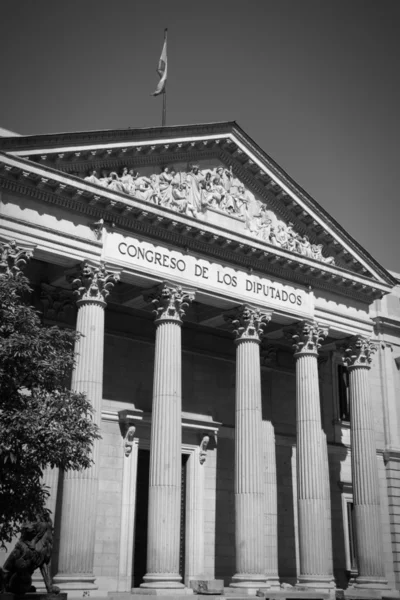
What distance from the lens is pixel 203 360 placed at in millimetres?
34656

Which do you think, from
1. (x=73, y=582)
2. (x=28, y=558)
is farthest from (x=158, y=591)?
(x=28, y=558)

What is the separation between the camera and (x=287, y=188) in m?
33.0

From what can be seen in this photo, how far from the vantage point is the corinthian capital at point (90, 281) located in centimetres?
2620

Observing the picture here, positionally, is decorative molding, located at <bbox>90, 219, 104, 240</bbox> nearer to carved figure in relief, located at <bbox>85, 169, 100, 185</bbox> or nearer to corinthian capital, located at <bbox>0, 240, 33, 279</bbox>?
carved figure in relief, located at <bbox>85, 169, 100, 185</bbox>

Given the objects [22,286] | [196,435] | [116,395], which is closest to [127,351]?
[116,395]

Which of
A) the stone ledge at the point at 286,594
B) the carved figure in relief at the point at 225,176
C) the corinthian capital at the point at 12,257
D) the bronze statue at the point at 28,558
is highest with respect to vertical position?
the carved figure in relief at the point at 225,176

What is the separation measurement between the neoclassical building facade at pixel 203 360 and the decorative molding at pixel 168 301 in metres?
0.06

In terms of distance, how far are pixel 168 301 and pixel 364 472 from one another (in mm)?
11648

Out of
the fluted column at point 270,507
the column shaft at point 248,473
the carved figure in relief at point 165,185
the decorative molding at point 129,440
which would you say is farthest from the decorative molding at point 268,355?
the carved figure in relief at point 165,185

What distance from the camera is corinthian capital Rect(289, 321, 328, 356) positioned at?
32.3 metres

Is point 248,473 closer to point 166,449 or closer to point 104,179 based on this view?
point 166,449

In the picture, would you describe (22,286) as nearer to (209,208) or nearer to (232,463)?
(209,208)

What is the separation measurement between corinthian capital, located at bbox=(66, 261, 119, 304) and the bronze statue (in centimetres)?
832

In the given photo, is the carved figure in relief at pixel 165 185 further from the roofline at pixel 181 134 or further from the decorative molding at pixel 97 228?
the decorative molding at pixel 97 228
